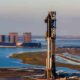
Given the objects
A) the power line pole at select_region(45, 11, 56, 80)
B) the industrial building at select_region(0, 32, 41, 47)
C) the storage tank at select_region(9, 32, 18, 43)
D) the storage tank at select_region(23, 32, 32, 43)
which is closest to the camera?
the power line pole at select_region(45, 11, 56, 80)

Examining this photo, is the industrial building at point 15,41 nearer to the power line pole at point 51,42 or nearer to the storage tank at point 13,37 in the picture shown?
the storage tank at point 13,37

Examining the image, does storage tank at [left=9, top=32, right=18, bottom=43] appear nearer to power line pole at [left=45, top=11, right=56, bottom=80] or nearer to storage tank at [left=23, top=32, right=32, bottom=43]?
storage tank at [left=23, top=32, right=32, bottom=43]

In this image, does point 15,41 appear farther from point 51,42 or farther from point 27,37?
point 51,42

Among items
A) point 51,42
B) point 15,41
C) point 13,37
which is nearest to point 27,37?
point 15,41

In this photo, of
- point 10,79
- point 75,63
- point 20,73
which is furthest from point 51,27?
point 75,63

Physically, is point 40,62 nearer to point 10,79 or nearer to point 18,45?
point 10,79

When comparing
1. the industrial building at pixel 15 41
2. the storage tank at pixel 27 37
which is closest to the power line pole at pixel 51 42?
the industrial building at pixel 15 41

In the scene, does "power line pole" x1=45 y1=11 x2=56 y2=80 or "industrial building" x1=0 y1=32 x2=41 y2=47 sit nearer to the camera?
"power line pole" x1=45 y1=11 x2=56 y2=80

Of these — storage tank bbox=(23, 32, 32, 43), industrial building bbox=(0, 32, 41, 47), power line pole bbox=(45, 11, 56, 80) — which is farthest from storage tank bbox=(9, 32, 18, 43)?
power line pole bbox=(45, 11, 56, 80)

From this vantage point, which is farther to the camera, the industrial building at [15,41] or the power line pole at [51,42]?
the industrial building at [15,41]

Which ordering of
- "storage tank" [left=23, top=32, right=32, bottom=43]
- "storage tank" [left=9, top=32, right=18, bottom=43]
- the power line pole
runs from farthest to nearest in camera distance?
"storage tank" [left=9, top=32, right=18, bottom=43] → "storage tank" [left=23, top=32, right=32, bottom=43] → the power line pole

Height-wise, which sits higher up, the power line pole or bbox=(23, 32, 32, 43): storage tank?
the power line pole
